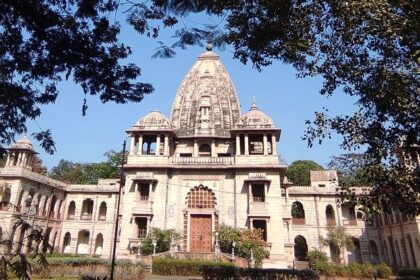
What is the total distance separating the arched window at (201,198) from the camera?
27766 millimetres

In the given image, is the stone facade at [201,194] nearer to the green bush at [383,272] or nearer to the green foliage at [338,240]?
the green foliage at [338,240]

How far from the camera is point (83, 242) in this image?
4122cm

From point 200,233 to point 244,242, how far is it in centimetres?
428

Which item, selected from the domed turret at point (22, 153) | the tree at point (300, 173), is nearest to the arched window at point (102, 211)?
the domed turret at point (22, 153)

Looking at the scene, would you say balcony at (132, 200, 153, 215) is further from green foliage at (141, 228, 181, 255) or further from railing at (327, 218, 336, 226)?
railing at (327, 218, 336, 226)

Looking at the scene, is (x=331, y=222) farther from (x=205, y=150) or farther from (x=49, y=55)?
(x=49, y=55)

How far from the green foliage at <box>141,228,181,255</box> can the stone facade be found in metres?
1.13

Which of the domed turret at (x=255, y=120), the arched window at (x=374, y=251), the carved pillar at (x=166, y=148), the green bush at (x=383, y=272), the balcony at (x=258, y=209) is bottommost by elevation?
the green bush at (x=383, y=272)

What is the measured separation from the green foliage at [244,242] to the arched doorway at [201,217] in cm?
164

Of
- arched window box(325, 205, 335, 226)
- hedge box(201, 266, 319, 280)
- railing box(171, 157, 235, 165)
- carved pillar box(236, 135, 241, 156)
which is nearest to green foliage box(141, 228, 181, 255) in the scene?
railing box(171, 157, 235, 165)

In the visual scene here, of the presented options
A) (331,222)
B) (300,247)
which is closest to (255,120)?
(331,222)

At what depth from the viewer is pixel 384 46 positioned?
814cm

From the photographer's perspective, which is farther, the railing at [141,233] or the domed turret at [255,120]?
the domed turret at [255,120]

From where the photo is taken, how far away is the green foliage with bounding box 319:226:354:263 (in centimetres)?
3491
